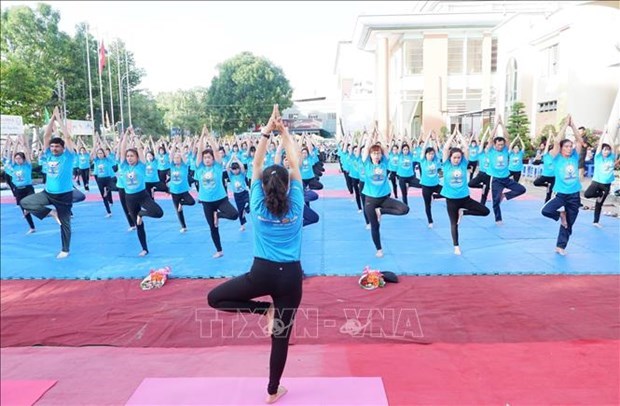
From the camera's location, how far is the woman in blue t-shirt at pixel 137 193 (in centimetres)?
761

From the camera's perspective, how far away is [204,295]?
5750mm

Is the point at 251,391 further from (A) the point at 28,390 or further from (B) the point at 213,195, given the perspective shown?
(B) the point at 213,195

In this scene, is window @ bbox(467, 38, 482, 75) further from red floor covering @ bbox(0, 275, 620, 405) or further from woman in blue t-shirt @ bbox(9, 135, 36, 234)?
woman in blue t-shirt @ bbox(9, 135, 36, 234)

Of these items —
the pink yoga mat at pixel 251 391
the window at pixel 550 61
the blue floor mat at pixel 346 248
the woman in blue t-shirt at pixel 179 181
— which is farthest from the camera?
the window at pixel 550 61

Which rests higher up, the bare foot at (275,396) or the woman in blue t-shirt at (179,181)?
the woman in blue t-shirt at (179,181)

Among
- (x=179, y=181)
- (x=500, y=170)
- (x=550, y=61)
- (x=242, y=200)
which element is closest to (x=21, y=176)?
(x=179, y=181)

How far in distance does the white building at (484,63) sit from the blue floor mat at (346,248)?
6.09 m

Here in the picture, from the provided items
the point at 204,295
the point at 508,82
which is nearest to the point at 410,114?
the point at 508,82

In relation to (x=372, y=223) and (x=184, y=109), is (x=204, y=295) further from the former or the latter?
(x=184, y=109)

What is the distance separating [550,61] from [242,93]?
13.1 meters

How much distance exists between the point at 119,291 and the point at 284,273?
3552 millimetres

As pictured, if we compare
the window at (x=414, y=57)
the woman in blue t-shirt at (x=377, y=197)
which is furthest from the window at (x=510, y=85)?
the woman in blue t-shirt at (x=377, y=197)

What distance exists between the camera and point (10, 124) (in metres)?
2.31

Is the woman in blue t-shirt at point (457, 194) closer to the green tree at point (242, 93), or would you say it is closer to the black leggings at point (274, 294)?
the green tree at point (242, 93)
